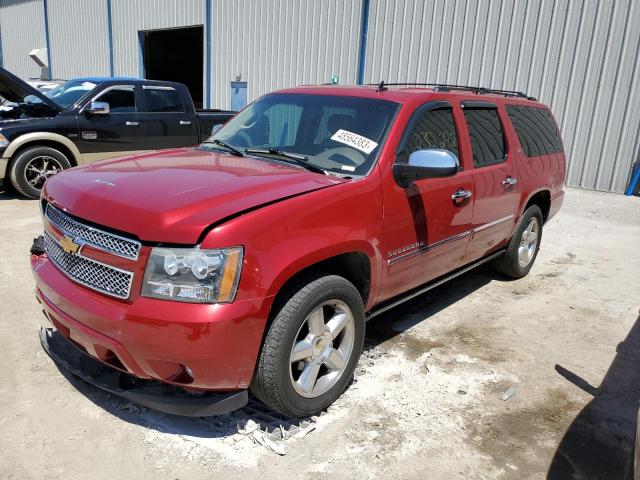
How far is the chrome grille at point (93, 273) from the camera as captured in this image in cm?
246

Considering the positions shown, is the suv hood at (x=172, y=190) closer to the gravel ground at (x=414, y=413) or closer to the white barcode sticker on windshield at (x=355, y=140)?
the white barcode sticker on windshield at (x=355, y=140)

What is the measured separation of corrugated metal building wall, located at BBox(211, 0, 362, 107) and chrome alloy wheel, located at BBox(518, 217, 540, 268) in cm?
863

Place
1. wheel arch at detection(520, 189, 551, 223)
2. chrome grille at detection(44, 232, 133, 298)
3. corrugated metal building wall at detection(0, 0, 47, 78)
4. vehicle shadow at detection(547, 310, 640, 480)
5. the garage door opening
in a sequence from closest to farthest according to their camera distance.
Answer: chrome grille at detection(44, 232, 133, 298) < vehicle shadow at detection(547, 310, 640, 480) < wheel arch at detection(520, 189, 551, 223) < the garage door opening < corrugated metal building wall at detection(0, 0, 47, 78)

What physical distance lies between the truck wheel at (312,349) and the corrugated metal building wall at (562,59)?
29.8 ft

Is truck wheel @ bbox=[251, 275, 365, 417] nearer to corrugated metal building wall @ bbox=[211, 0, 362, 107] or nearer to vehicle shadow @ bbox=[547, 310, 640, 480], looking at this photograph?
vehicle shadow @ bbox=[547, 310, 640, 480]

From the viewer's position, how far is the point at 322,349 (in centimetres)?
292

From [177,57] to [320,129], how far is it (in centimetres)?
2558

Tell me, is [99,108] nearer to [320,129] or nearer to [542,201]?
[320,129]

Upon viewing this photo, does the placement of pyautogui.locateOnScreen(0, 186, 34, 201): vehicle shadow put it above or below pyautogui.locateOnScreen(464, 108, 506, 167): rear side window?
below

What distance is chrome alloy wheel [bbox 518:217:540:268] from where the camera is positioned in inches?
211

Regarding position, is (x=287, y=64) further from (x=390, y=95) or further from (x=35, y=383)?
(x=35, y=383)

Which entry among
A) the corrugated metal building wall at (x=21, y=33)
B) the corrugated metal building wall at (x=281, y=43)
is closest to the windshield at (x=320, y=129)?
the corrugated metal building wall at (x=281, y=43)

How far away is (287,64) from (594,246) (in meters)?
9.95

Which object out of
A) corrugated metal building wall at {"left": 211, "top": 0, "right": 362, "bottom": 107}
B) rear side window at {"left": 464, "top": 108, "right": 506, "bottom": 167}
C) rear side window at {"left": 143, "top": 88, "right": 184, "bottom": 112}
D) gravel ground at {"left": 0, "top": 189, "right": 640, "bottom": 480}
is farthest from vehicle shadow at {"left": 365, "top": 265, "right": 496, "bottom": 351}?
corrugated metal building wall at {"left": 211, "top": 0, "right": 362, "bottom": 107}
